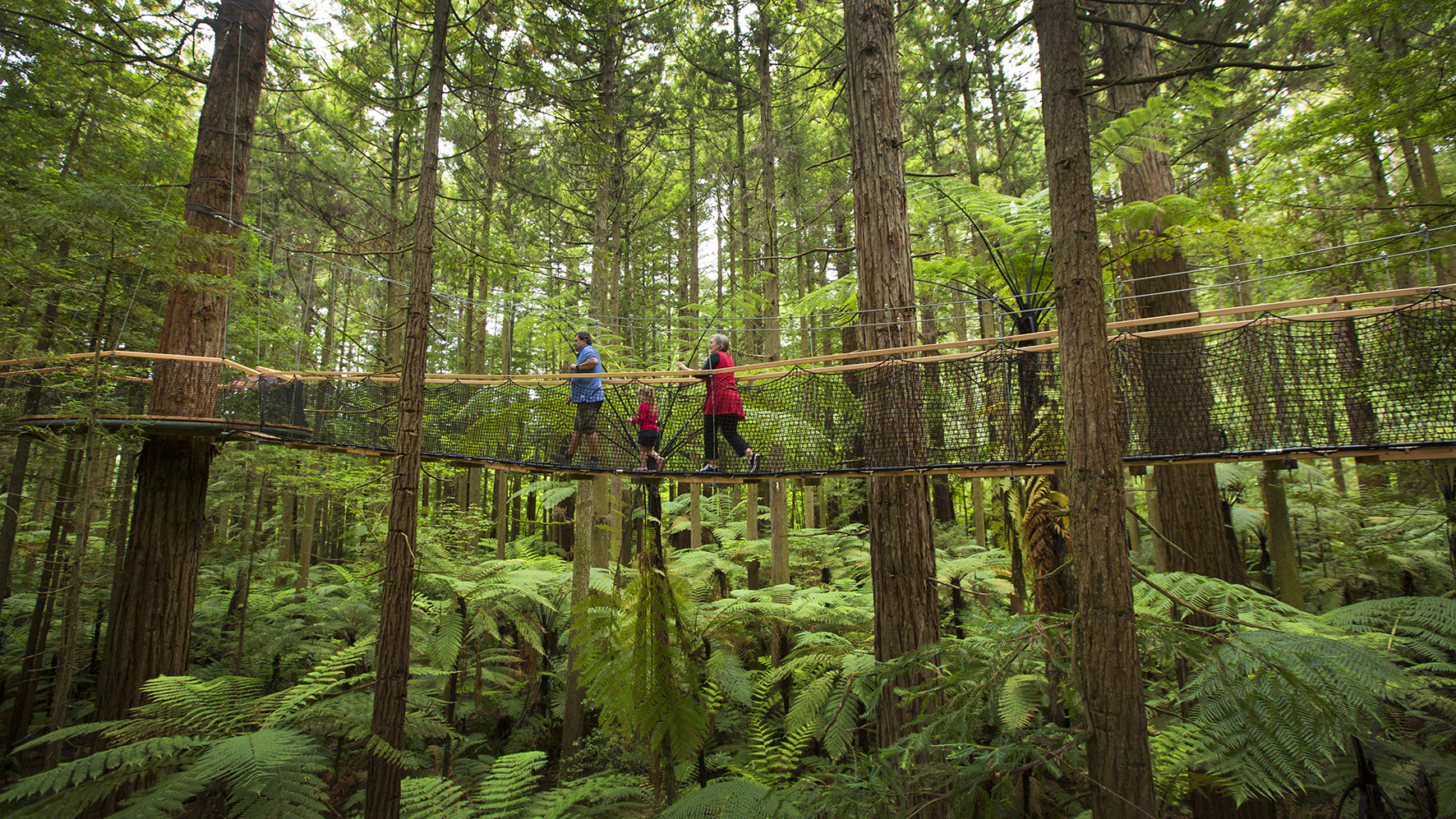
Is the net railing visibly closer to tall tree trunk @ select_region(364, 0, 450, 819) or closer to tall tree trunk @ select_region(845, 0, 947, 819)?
tall tree trunk @ select_region(845, 0, 947, 819)

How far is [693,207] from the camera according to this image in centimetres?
1348

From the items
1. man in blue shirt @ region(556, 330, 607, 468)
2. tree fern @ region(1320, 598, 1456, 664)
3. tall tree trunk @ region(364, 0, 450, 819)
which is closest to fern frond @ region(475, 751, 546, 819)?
tall tree trunk @ region(364, 0, 450, 819)

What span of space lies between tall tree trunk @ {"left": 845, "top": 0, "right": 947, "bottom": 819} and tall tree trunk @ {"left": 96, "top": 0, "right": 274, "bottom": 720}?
4720 mm

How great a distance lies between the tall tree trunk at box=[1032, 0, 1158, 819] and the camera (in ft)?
6.22

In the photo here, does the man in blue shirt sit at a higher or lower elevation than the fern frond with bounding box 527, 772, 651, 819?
higher

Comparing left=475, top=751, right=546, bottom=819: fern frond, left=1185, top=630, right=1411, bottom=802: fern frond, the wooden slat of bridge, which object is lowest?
left=475, top=751, right=546, bottom=819: fern frond

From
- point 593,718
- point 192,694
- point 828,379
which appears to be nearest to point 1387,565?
point 828,379

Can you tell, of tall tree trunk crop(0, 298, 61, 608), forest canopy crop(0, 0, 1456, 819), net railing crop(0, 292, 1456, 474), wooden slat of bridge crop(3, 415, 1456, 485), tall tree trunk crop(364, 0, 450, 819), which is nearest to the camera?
forest canopy crop(0, 0, 1456, 819)

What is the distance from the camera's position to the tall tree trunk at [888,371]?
3.52m

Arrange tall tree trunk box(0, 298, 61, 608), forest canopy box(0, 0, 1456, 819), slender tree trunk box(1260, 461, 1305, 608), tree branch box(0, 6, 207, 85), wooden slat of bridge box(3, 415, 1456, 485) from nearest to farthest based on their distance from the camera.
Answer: forest canopy box(0, 0, 1456, 819) < wooden slat of bridge box(3, 415, 1456, 485) < tree branch box(0, 6, 207, 85) < slender tree trunk box(1260, 461, 1305, 608) < tall tree trunk box(0, 298, 61, 608)

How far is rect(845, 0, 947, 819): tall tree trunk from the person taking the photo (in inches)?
138

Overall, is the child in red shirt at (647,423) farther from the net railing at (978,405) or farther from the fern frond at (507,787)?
the fern frond at (507,787)

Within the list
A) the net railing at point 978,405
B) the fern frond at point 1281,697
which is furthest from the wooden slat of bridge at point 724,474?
the fern frond at point 1281,697

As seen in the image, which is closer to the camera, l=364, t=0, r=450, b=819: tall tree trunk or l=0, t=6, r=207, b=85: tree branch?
l=364, t=0, r=450, b=819: tall tree trunk
